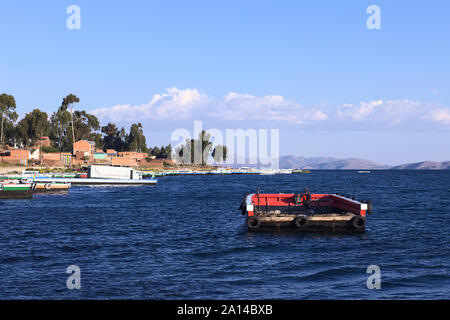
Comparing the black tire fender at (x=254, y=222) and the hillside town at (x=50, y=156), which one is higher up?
the hillside town at (x=50, y=156)

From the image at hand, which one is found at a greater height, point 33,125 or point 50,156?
point 33,125

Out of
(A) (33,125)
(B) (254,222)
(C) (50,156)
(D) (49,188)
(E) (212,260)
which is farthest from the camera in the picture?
(C) (50,156)

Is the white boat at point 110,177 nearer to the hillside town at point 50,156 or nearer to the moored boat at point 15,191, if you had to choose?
the hillside town at point 50,156

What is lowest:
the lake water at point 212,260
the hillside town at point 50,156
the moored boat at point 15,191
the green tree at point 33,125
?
the lake water at point 212,260

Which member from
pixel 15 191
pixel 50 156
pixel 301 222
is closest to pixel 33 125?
pixel 50 156

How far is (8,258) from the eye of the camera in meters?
26.4

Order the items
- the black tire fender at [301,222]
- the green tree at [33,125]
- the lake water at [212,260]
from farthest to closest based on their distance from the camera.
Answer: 1. the green tree at [33,125]
2. the black tire fender at [301,222]
3. the lake water at [212,260]

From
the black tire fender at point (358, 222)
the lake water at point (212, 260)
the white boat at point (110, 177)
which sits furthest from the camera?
the white boat at point (110, 177)

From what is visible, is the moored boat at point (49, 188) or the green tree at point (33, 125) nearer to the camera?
the moored boat at point (49, 188)

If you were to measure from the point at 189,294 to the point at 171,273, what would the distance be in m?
3.89

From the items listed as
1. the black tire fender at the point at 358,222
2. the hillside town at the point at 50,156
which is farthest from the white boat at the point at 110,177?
the black tire fender at the point at 358,222

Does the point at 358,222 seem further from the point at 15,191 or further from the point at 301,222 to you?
the point at 15,191
